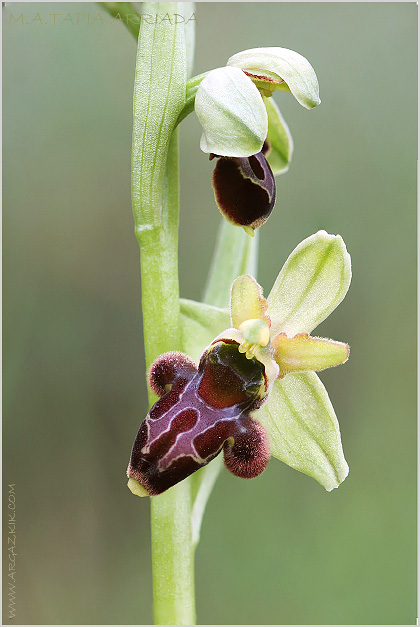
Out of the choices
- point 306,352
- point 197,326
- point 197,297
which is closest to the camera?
point 306,352

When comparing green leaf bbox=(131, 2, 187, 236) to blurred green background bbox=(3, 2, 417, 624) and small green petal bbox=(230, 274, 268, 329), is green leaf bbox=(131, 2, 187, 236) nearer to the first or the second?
small green petal bbox=(230, 274, 268, 329)

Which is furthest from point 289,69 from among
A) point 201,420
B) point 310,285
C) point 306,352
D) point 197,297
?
point 197,297

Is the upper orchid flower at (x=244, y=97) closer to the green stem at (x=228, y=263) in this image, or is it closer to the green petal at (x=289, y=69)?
the green petal at (x=289, y=69)

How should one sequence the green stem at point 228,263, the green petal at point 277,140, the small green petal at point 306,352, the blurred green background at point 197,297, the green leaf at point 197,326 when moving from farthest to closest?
the blurred green background at point 197,297
the green stem at point 228,263
the green petal at point 277,140
the green leaf at point 197,326
the small green petal at point 306,352

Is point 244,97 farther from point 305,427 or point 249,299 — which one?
point 305,427

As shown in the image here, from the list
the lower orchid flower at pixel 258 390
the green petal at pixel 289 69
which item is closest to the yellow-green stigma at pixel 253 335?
the lower orchid flower at pixel 258 390

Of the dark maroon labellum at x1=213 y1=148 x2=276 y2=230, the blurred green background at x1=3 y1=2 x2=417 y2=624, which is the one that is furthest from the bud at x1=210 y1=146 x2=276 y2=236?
the blurred green background at x1=3 y1=2 x2=417 y2=624

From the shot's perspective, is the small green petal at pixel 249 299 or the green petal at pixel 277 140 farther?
the green petal at pixel 277 140
